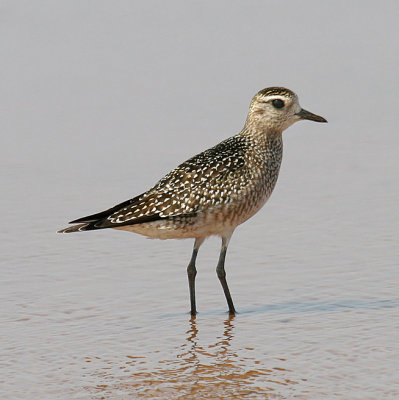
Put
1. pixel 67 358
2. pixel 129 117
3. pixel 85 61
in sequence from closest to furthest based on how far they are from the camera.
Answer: pixel 67 358, pixel 129 117, pixel 85 61

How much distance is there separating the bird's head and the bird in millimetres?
279

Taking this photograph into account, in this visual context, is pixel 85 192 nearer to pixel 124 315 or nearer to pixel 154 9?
pixel 124 315

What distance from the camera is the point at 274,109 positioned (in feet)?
36.2

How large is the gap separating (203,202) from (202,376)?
205 cm

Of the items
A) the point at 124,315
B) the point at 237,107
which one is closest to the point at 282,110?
the point at 124,315

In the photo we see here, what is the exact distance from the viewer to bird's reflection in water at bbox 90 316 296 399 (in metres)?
8.38

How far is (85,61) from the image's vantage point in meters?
18.2

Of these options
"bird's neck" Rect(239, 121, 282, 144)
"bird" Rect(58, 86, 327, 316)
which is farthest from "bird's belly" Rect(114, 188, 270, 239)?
"bird's neck" Rect(239, 121, 282, 144)

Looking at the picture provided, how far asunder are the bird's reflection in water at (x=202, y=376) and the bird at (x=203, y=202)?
3.09 ft

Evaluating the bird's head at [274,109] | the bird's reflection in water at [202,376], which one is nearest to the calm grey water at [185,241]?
the bird's reflection in water at [202,376]

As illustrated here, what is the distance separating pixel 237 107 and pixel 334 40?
3.65 metres

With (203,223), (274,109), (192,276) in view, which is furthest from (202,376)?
(274,109)

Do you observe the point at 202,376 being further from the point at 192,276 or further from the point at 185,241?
the point at 185,241

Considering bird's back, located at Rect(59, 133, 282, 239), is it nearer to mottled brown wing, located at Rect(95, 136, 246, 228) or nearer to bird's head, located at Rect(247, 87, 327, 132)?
mottled brown wing, located at Rect(95, 136, 246, 228)
